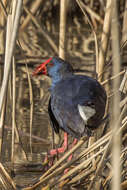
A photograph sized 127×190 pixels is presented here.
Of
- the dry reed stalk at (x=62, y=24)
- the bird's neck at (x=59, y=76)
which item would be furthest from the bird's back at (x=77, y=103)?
the dry reed stalk at (x=62, y=24)

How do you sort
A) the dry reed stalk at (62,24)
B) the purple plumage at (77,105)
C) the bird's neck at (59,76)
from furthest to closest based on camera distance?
1. the bird's neck at (59,76)
2. the dry reed stalk at (62,24)
3. the purple plumage at (77,105)

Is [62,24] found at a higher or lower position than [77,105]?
higher

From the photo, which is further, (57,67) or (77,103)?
(57,67)

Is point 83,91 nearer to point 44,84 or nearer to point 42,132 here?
point 42,132

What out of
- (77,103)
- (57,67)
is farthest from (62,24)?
(77,103)

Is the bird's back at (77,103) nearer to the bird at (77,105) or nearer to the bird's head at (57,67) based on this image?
the bird at (77,105)

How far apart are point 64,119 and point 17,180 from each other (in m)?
0.50

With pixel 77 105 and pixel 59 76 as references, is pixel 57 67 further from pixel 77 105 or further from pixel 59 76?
pixel 77 105

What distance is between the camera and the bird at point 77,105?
206cm

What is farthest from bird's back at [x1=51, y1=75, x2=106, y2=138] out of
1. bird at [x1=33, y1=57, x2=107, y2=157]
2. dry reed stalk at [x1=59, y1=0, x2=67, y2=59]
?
dry reed stalk at [x1=59, y1=0, x2=67, y2=59]

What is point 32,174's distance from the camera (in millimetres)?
2578

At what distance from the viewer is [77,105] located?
83.7 inches

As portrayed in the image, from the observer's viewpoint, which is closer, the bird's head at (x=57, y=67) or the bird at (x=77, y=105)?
the bird at (x=77, y=105)

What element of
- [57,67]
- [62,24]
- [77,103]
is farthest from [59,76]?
[77,103]
